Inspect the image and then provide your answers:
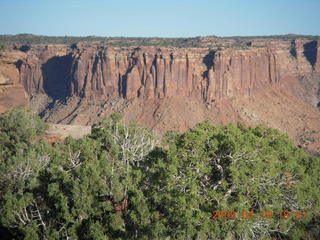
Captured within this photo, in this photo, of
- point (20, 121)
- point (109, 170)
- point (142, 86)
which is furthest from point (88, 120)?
point (109, 170)

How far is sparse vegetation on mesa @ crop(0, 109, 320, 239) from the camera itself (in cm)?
1377

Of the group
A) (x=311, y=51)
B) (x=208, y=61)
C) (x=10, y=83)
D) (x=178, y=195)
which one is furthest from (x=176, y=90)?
(x=178, y=195)

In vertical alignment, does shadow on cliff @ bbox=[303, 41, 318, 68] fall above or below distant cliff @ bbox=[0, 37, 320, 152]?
above

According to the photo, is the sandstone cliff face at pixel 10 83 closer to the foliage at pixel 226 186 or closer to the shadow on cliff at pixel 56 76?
the foliage at pixel 226 186

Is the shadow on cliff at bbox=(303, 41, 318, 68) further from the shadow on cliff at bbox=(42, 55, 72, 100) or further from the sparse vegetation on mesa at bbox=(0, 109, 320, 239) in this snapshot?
the sparse vegetation on mesa at bbox=(0, 109, 320, 239)

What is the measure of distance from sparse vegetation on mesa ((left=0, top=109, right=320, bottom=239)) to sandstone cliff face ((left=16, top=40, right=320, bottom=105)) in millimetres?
49344

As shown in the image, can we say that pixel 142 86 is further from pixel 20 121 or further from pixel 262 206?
pixel 262 206

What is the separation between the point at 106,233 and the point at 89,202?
59.1 inches

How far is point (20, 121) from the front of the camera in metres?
27.9

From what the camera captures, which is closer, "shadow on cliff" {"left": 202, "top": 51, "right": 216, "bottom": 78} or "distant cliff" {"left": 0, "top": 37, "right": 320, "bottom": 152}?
"distant cliff" {"left": 0, "top": 37, "right": 320, "bottom": 152}

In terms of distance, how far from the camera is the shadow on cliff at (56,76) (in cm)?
8044

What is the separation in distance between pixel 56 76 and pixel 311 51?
64.1 meters

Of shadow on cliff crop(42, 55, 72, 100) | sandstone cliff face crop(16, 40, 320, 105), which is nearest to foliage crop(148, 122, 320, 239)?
sandstone cliff face crop(16, 40, 320, 105)

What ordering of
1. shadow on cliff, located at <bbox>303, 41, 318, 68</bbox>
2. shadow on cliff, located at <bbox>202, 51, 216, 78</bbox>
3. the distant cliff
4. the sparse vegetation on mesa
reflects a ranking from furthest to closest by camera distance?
shadow on cliff, located at <bbox>303, 41, 318, 68</bbox> < shadow on cliff, located at <bbox>202, 51, 216, 78</bbox> < the distant cliff < the sparse vegetation on mesa
